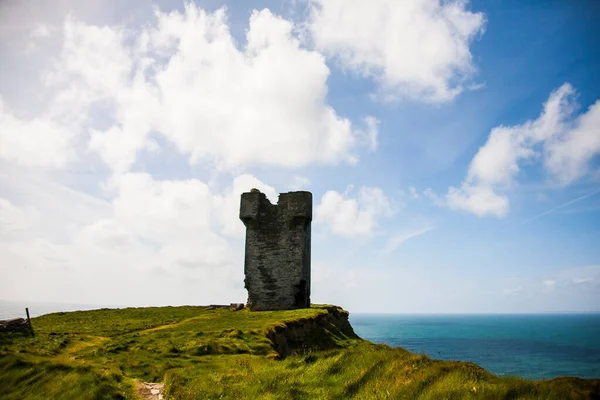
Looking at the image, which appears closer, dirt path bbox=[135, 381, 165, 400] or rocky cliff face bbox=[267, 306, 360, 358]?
dirt path bbox=[135, 381, 165, 400]

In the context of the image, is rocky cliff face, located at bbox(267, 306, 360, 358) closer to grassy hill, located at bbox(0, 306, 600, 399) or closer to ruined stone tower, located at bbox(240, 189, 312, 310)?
grassy hill, located at bbox(0, 306, 600, 399)

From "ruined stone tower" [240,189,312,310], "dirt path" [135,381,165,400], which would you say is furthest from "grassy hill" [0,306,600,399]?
"ruined stone tower" [240,189,312,310]

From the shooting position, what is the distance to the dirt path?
9691 millimetres

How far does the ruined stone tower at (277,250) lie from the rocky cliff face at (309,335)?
3.47 metres

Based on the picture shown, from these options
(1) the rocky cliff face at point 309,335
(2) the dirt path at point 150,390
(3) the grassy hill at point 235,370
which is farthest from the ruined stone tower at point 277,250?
(2) the dirt path at point 150,390

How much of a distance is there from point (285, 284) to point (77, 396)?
18.6 m

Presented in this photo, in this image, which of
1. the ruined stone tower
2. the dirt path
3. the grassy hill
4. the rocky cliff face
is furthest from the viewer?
the ruined stone tower

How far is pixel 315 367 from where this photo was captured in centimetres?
969

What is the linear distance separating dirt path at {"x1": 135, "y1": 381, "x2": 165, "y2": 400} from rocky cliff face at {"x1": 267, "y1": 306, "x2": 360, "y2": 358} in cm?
609

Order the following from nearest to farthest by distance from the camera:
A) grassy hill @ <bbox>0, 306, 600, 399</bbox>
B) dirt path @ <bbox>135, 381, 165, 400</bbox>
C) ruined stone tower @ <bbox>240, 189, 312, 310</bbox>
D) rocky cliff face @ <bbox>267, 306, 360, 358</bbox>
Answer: grassy hill @ <bbox>0, 306, 600, 399</bbox> → dirt path @ <bbox>135, 381, 165, 400</bbox> → rocky cliff face @ <bbox>267, 306, 360, 358</bbox> → ruined stone tower @ <bbox>240, 189, 312, 310</bbox>

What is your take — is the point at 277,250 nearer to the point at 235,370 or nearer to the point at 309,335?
the point at 309,335

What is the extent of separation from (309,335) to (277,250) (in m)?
9.03

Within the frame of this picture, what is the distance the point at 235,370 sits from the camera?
440 inches

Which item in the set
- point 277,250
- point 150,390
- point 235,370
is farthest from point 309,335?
point 150,390
